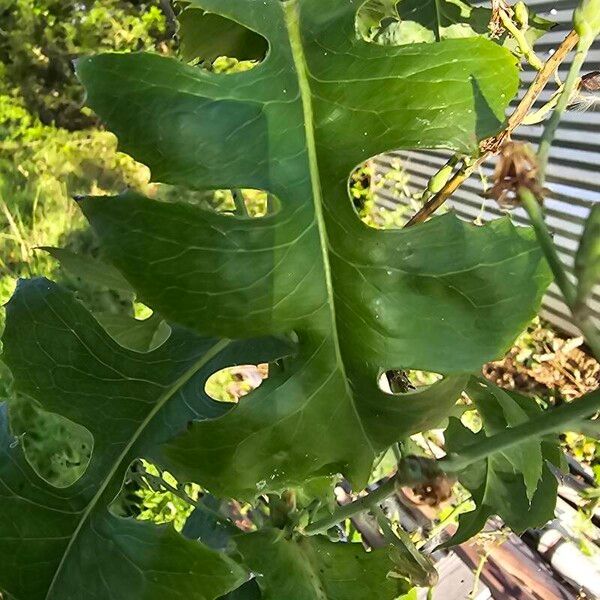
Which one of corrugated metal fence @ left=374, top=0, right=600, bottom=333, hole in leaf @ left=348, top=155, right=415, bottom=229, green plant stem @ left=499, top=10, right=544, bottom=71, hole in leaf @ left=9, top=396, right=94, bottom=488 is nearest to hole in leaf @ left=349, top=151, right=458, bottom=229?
hole in leaf @ left=348, top=155, right=415, bottom=229

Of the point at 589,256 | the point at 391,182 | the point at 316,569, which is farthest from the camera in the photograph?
the point at 391,182

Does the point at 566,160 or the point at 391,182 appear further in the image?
the point at 391,182

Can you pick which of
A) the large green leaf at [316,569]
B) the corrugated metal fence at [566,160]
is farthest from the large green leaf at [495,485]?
the corrugated metal fence at [566,160]

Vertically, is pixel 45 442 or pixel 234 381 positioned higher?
pixel 45 442

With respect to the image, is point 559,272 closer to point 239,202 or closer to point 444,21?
point 239,202

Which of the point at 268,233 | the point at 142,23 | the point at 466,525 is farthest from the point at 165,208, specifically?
the point at 142,23

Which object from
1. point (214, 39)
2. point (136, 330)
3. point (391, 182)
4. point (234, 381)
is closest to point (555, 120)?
point (214, 39)

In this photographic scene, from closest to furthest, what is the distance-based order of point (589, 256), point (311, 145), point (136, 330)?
1. point (589, 256)
2. point (311, 145)
3. point (136, 330)
